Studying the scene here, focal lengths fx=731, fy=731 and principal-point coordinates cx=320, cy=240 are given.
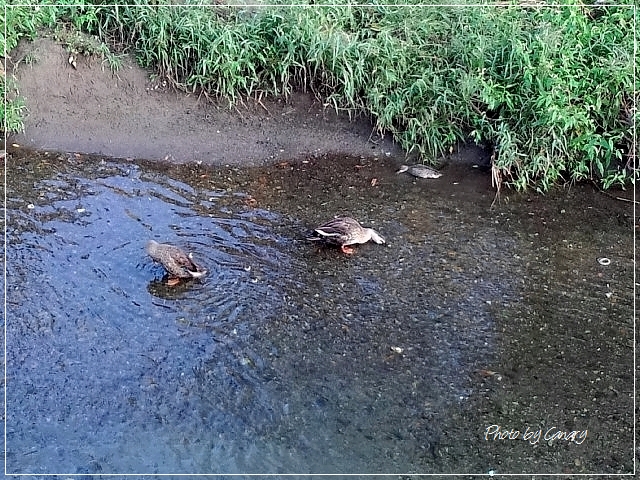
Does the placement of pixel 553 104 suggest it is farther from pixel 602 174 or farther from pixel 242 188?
pixel 242 188

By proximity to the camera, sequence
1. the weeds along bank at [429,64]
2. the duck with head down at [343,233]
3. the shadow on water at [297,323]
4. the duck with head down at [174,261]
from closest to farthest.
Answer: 1. the shadow on water at [297,323]
2. the duck with head down at [174,261]
3. the duck with head down at [343,233]
4. the weeds along bank at [429,64]

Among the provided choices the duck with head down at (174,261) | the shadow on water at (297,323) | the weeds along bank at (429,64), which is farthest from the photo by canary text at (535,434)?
the weeds along bank at (429,64)

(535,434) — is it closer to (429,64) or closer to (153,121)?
(429,64)

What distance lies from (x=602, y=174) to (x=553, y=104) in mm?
771

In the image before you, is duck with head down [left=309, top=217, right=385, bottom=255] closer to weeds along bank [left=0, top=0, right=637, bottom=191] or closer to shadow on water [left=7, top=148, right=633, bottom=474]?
shadow on water [left=7, top=148, right=633, bottom=474]

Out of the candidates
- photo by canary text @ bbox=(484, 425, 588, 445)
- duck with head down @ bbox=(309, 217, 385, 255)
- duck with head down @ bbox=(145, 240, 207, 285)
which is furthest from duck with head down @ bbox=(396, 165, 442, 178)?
photo by canary text @ bbox=(484, 425, 588, 445)

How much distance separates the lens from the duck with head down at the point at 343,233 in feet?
16.6

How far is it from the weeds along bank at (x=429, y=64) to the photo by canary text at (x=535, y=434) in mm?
2810

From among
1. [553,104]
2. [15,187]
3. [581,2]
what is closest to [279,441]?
[15,187]

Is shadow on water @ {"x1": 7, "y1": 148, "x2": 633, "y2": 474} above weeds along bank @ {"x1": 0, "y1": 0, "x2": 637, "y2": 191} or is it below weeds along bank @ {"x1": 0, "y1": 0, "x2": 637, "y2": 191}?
below

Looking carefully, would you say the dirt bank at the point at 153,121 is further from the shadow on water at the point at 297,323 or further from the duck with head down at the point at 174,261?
the duck with head down at the point at 174,261

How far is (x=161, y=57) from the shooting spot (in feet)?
22.3

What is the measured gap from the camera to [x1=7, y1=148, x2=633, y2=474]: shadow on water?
3596 millimetres

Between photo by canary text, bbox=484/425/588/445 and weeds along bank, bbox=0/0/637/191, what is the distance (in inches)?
→ 111
